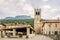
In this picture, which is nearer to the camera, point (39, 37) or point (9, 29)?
point (39, 37)

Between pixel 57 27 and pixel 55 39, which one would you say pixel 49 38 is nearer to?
pixel 55 39

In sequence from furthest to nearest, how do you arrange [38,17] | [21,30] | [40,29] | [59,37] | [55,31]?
[38,17]
[40,29]
[55,31]
[21,30]
[59,37]

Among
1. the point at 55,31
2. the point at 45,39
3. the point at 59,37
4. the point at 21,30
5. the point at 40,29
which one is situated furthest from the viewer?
the point at 40,29

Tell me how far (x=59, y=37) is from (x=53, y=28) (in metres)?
21.5

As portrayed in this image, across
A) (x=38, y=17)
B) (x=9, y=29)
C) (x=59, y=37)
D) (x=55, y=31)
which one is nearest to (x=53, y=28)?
(x=55, y=31)

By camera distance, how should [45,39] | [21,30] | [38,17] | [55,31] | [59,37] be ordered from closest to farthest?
[45,39] → [59,37] → [21,30] → [55,31] → [38,17]

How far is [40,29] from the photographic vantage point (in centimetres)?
4869

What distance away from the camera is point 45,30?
45500mm

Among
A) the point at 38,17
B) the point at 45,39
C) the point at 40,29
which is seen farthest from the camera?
the point at 38,17

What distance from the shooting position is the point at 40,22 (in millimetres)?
51656

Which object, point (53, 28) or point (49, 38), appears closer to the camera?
point (49, 38)

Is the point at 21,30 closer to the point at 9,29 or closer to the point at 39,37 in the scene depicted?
the point at 9,29

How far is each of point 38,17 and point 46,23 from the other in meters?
6.98

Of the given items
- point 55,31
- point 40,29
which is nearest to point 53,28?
point 55,31
